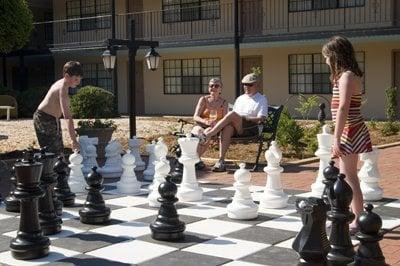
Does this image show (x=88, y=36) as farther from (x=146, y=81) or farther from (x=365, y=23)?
(x=365, y=23)

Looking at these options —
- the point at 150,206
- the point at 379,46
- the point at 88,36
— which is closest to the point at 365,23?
the point at 379,46

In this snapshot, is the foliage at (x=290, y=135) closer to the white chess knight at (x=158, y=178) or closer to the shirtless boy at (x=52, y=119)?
the white chess knight at (x=158, y=178)

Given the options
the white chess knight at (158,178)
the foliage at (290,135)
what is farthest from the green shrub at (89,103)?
the white chess knight at (158,178)

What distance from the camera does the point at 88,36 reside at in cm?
2922

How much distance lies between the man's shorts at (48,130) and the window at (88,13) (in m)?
21.3

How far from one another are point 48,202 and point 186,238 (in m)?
1.30

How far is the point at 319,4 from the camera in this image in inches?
866

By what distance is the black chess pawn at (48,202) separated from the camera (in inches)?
216

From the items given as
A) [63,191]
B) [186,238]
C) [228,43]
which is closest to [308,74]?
[228,43]

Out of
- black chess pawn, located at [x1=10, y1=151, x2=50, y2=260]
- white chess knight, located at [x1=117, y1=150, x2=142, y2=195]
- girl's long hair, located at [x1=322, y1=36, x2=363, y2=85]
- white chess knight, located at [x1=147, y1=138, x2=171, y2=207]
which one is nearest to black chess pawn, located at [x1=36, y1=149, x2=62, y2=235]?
black chess pawn, located at [x1=10, y1=151, x2=50, y2=260]

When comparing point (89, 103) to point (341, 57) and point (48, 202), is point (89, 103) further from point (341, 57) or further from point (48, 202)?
point (341, 57)

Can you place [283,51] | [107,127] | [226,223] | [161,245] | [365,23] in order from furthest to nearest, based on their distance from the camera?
[283,51], [365,23], [107,127], [226,223], [161,245]

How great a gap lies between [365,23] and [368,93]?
2.39 metres

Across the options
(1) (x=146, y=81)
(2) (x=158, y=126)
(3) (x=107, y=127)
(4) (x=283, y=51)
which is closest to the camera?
(3) (x=107, y=127)
